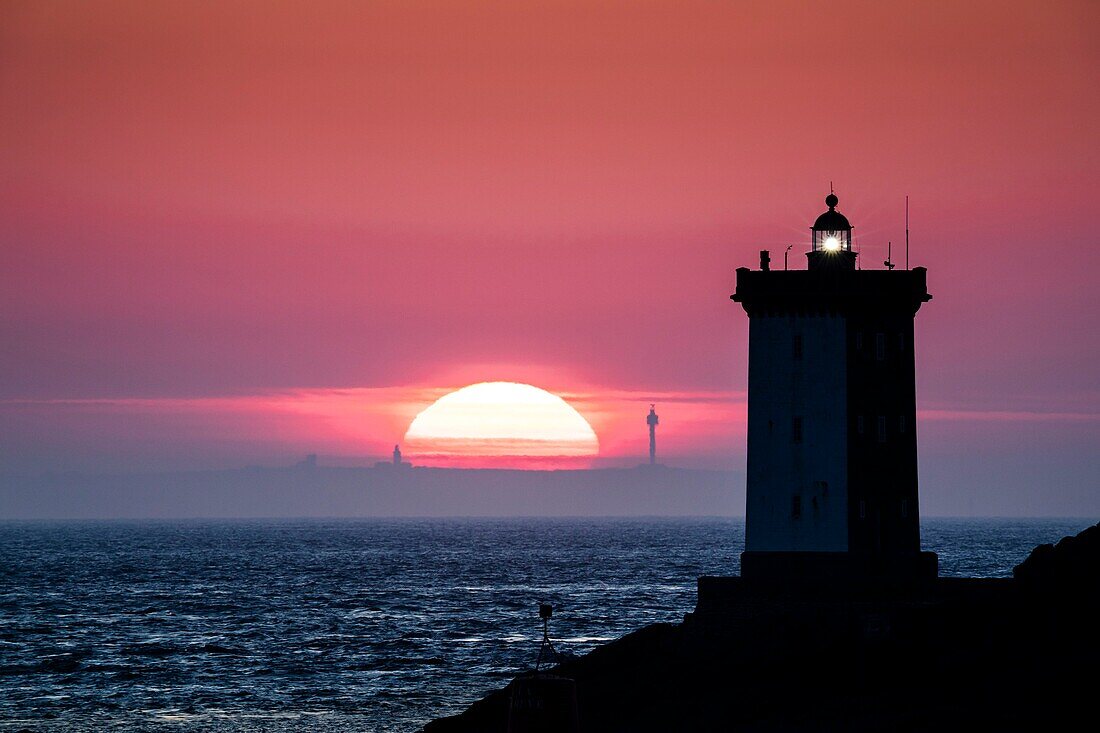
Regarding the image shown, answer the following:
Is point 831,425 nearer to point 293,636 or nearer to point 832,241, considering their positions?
point 832,241

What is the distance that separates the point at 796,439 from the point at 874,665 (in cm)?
1230

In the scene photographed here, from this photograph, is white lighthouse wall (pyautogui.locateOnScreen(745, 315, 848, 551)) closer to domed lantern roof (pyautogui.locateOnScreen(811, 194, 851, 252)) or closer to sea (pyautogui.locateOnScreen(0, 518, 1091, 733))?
domed lantern roof (pyautogui.locateOnScreen(811, 194, 851, 252))

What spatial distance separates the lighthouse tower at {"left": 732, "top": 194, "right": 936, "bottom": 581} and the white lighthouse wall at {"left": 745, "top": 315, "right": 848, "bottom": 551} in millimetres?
32

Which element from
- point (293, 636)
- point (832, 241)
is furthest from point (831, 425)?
point (293, 636)

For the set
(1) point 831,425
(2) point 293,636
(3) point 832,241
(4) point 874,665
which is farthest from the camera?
(2) point 293,636

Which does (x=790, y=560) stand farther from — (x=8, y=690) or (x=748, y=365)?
(x=8, y=690)

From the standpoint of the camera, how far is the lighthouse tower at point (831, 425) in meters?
46.1

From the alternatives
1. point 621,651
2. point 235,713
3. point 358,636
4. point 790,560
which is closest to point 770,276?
point 790,560

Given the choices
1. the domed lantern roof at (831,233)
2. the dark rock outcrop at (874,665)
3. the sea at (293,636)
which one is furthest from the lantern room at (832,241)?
the sea at (293,636)

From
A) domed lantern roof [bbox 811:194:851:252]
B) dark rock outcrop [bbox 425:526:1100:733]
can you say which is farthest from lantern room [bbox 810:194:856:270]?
dark rock outcrop [bbox 425:526:1100:733]

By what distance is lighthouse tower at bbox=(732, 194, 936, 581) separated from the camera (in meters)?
46.1

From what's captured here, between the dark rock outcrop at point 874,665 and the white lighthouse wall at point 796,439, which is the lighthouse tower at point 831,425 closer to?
the white lighthouse wall at point 796,439

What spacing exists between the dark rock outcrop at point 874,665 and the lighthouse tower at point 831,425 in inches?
70.7

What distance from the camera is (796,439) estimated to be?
46.3 meters
